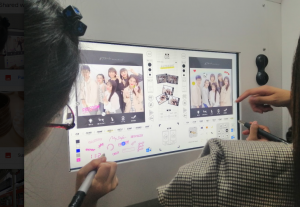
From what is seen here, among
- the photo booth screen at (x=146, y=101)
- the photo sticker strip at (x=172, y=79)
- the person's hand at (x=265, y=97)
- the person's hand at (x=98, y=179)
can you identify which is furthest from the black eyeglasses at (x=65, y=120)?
the person's hand at (x=265, y=97)

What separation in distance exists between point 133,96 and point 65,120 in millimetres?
207

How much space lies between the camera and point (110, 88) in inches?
22.0

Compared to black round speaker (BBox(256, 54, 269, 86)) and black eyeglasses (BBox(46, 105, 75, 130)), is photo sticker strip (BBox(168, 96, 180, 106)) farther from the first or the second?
black round speaker (BBox(256, 54, 269, 86))

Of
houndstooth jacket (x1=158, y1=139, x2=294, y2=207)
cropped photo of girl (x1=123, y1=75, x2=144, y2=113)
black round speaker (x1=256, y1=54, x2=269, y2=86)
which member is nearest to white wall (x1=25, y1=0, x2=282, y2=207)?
black round speaker (x1=256, y1=54, x2=269, y2=86)

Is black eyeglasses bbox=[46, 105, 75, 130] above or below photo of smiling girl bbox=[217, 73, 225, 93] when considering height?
below

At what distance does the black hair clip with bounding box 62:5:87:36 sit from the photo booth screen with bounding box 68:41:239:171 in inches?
4.9

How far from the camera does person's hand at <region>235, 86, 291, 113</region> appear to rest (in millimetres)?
729

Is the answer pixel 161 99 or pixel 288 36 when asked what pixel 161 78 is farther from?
pixel 288 36

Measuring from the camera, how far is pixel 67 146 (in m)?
0.50

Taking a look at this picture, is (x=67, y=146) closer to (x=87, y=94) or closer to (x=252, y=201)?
(x=87, y=94)

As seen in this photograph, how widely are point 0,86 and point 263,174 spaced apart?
0.47 m

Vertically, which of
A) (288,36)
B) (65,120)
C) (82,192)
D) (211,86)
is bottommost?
(82,192)

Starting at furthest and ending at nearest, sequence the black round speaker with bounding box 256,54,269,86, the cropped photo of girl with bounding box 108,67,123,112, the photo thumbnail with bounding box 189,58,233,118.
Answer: the black round speaker with bounding box 256,54,269,86 < the photo thumbnail with bounding box 189,58,233,118 < the cropped photo of girl with bounding box 108,67,123,112

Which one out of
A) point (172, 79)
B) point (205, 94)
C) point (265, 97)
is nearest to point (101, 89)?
point (172, 79)
